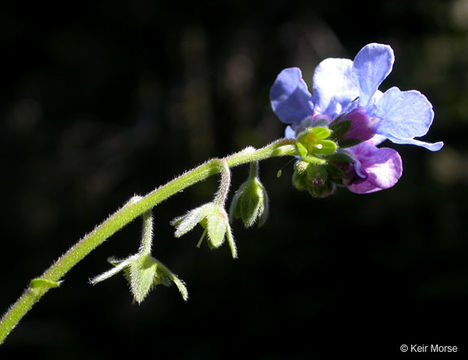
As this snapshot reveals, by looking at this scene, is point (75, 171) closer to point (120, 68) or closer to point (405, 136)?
point (120, 68)

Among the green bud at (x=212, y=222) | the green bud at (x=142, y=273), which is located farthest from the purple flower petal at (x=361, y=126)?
the green bud at (x=142, y=273)

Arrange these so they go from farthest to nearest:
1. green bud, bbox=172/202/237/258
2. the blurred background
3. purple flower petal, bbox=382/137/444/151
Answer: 1. the blurred background
2. green bud, bbox=172/202/237/258
3. purple flower petal, bbox=382/137/444/151

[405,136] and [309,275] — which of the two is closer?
[405,136]

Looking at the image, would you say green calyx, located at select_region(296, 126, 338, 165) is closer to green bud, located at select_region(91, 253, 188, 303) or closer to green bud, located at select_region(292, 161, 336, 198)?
green bud, located at select_region(292, 161, 336, 198)

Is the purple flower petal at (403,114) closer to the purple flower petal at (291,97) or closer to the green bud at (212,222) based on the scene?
the purple flower petal at (291,97)

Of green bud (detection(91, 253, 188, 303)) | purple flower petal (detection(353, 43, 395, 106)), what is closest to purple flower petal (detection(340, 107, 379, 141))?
purple flower petal (detection(353, 43, 395, 106))

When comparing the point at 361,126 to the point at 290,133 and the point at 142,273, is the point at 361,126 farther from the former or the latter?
the point at 142,273

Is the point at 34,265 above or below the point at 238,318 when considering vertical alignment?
above

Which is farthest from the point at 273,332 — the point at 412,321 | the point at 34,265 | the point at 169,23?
the point at 169,23
